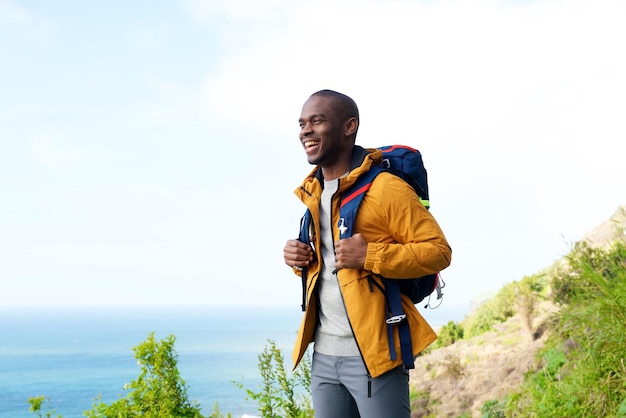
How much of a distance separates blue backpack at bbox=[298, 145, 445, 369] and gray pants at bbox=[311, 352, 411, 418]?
0.11 m

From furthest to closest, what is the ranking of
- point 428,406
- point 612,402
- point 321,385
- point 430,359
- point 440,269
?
point 430,359, point 428,406, point 612,402, point 321,385, point 440,269

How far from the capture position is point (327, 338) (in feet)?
8.66

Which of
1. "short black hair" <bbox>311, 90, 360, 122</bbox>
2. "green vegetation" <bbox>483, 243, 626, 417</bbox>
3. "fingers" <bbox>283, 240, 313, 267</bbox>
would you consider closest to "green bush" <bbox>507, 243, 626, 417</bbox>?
"green vegetation" <bbox>483, 243, 626, 417</bbox>

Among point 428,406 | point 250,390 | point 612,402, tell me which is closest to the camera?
point 612,402

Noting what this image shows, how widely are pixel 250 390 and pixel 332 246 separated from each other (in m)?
2.94

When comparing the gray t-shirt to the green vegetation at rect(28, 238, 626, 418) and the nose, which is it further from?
the green vegetation at rect(28, 238, 626, 418)

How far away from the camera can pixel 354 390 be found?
8.29 feet

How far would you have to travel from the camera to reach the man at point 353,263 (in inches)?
95.9

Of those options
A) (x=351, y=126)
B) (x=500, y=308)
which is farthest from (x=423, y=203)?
(x=500, y=308)

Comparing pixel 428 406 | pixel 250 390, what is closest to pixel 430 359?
pixel 428 406

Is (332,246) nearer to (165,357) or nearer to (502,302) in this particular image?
(165,357)

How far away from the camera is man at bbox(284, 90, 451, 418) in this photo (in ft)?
7.99

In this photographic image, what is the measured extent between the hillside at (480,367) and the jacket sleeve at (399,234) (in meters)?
4.38

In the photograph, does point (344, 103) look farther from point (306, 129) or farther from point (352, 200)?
point (352, 200)
